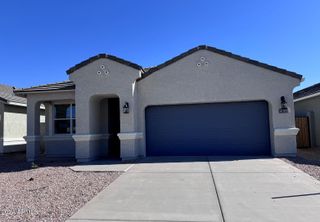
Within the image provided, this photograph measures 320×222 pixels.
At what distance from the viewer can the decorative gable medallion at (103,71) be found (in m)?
13.3


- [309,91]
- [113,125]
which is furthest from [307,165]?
[113,125]

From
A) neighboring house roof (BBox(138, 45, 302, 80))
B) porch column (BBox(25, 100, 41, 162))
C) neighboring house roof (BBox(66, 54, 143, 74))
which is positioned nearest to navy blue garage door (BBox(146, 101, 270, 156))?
neighboring house roof (BBox(138, 45, 302, 80))

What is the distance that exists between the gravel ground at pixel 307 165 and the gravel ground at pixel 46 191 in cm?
641

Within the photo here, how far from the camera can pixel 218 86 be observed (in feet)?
43.1

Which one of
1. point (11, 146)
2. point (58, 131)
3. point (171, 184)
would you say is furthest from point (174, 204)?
point (11, 146)

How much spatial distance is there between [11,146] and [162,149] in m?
11.4

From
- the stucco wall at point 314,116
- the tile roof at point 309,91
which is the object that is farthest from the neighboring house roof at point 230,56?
the stucco wall at point 314,116

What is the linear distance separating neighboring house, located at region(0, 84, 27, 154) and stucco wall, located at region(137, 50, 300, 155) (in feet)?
33.6

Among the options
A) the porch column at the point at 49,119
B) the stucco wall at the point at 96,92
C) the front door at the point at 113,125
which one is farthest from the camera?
the porch column at the point at 49,119

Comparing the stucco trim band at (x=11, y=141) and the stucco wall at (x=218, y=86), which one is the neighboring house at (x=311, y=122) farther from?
the stucco trim band at (x=11, y=141)

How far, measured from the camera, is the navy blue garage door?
13227 mm

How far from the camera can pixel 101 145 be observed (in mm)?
15062

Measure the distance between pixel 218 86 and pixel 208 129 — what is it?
2.13 meters

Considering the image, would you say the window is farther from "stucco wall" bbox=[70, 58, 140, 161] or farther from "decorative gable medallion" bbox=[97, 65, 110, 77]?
"decorative gable medallion" bbox=[97, 65, 110, 77]
